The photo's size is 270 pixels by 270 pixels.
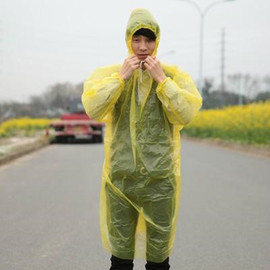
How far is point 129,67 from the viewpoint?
8.19 ft

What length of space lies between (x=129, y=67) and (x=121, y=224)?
90 cm

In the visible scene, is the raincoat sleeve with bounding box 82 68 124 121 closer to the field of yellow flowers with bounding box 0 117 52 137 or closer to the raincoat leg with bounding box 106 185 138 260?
the raincoat leg with bounding box 106 185 138 260

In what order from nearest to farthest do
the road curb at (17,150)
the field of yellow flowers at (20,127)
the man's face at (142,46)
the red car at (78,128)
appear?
1. the man's face at (142,46)
2. the road curb at (17,150)
3. the red car at (78,128)
4. the field of yellow flowers at (20,127)

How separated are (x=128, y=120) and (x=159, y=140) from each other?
209 millimetres

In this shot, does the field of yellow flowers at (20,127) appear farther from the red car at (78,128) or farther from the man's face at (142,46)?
the man's face at (142,46)

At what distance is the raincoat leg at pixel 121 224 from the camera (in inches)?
104

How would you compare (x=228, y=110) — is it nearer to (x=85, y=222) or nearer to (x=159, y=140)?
(x=85, y=222)

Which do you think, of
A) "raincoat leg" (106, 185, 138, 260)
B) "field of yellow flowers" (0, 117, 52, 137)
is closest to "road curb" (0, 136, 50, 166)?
"field of yellow flowers" (0, 117, 52, 137)

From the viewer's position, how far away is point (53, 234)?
4.84m

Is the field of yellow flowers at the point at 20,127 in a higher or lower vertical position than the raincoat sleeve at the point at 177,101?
lower

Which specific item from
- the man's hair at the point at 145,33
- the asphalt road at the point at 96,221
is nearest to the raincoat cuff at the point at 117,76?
the man's hair at the point at 145,33

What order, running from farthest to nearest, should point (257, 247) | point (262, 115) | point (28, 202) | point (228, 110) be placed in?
1. point (228, 110)
2. point (262, 115)
3. point (28, 202)
4. point (257, 247)

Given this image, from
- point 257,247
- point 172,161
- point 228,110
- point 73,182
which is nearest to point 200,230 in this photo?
point 257,247

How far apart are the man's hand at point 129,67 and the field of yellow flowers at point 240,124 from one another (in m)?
11.0
